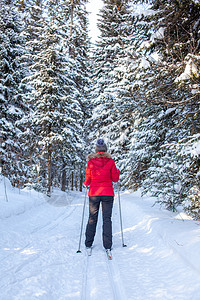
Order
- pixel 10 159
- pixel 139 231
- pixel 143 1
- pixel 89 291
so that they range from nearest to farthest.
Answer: pixel 89 291 < pixel 139 231 < pixel 143 1 < pixel 10 159

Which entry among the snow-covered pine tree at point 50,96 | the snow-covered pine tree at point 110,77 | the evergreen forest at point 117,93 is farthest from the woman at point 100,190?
the snow-covered pine tree at point 110,77

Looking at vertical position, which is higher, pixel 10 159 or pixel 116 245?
pixel 10 159

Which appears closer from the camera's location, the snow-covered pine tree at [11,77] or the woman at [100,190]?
the woman at [100,190]

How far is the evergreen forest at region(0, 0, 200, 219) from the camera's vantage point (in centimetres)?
527

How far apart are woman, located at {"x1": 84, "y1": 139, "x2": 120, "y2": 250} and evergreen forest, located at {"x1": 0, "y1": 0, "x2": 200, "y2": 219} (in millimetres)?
1965

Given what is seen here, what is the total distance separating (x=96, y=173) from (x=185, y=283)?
231cm

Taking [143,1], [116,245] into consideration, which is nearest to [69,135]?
[143,1]

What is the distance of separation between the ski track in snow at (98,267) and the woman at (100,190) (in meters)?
0.41

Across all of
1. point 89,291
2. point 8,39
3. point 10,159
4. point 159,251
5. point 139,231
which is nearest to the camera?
point 89,291

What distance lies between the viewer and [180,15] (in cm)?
522

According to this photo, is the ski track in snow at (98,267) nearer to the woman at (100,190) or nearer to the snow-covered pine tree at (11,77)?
the woman at (100,190)

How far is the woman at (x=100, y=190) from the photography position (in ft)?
12.8

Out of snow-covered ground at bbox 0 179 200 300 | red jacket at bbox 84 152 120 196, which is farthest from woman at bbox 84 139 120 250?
snow-covered ground at bbox 0 179 200 300

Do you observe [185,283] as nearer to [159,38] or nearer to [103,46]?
[159,38]
